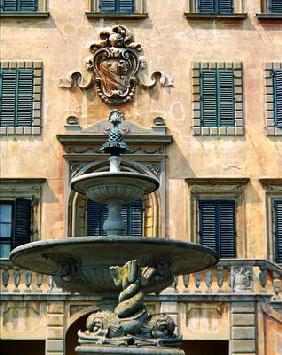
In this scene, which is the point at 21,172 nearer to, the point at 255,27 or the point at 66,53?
the point at 66,53

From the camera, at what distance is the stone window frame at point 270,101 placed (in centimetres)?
2524

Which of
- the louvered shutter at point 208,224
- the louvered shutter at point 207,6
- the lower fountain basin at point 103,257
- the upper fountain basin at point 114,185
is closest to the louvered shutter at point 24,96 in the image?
the louvered shutter at point 207,6

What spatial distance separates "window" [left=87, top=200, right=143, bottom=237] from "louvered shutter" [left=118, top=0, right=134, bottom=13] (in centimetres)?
583

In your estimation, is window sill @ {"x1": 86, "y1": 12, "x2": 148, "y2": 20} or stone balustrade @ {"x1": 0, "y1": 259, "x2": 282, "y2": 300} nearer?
stone balustrade @ {"x1": 0, "y1": 259, "x2": 282, "y2": 300}

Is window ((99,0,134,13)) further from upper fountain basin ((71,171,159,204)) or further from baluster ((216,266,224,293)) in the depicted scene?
upper fountain basin ((71,171,159,204))

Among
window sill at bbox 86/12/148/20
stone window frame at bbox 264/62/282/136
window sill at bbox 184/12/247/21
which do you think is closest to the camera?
A: stone window frame at bbox 264/62/282/136

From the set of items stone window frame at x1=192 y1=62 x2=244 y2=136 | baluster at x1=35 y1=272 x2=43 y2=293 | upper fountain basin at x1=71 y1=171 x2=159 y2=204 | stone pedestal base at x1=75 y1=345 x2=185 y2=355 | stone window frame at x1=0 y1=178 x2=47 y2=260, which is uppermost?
stone window frame at x1=192 y1=62 x2=244 y2=136

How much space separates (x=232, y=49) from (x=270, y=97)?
1.85 m

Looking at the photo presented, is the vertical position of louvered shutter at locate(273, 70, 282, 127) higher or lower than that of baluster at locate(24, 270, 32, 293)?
higher

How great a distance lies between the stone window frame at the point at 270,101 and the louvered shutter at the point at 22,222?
23.9 ft

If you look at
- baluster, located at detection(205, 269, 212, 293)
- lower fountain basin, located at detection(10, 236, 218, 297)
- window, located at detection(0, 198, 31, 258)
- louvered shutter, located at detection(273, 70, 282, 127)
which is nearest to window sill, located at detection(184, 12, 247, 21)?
louvered shutter, located at detection(273, 70, 282, 127)

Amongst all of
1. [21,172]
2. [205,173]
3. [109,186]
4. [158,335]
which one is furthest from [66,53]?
[158,335]

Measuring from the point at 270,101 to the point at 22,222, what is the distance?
8.00 meters

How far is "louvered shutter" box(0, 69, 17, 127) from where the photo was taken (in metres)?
25.4
